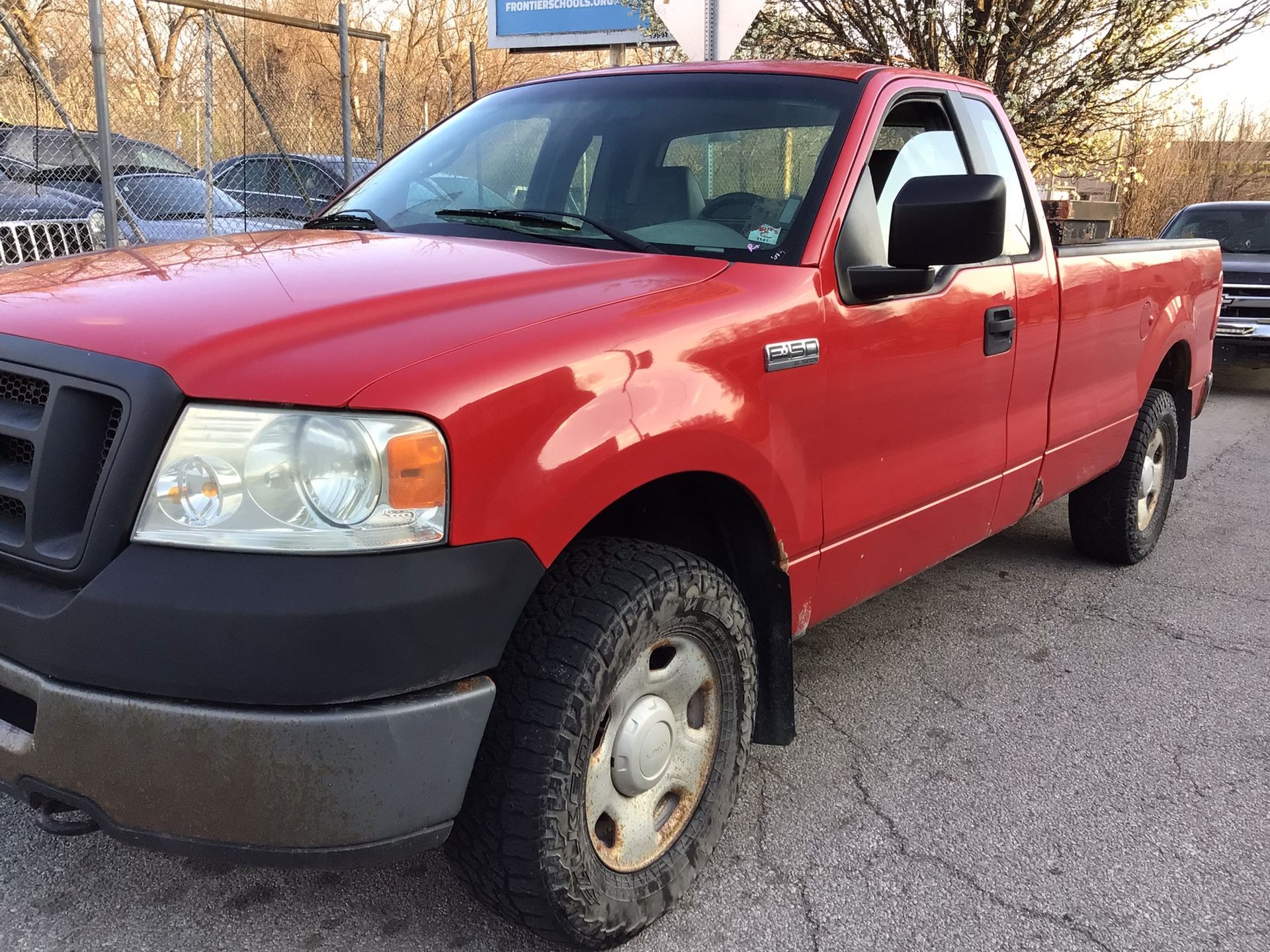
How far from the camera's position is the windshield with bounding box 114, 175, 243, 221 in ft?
30.1

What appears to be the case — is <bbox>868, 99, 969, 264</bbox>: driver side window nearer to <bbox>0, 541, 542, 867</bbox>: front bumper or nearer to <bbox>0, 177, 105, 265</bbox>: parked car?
<bbox>0, 541, 542, 867</bbox>: front bumper

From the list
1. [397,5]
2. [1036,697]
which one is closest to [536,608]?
[1036,697]

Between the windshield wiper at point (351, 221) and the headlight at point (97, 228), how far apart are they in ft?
11.6

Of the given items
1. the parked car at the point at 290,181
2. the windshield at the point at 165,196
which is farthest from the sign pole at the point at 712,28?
the windshield at the point at 165,196

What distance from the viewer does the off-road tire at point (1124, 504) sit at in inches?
191

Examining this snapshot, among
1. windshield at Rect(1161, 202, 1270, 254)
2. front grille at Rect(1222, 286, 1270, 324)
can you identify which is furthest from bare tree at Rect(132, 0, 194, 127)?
windshield at Rect(1161, 202, 1270, 254)

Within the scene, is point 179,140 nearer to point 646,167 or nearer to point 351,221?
point 351,221

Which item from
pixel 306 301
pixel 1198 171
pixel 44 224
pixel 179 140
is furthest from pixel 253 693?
pixel 1198 171

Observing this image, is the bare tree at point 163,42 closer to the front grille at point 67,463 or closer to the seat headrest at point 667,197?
the seat headrest at point 667,197

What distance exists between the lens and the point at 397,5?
2705 cm

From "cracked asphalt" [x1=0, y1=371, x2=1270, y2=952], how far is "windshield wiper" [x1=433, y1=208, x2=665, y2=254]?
4.79 ft

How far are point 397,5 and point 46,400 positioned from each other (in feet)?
91.0

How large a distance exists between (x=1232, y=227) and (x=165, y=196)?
1026 centimetres

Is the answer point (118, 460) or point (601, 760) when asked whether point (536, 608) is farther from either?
point (118, 460)
